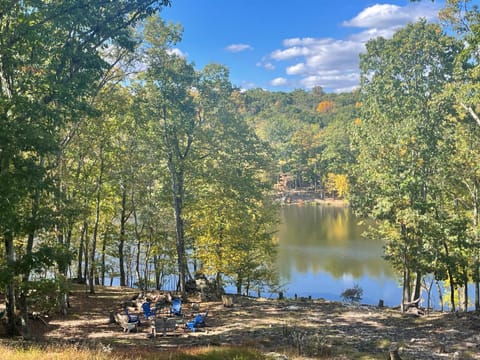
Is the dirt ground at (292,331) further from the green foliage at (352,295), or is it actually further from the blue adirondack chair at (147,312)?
the green foliage at (352,295)

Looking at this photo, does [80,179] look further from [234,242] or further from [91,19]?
[91,19]

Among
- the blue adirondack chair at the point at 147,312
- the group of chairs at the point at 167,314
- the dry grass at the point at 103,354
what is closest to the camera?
the dry grass at the point at 103,354

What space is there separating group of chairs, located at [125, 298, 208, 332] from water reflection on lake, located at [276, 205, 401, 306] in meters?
15.5

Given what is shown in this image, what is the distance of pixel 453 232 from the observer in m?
17.0

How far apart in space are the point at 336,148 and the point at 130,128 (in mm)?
68450

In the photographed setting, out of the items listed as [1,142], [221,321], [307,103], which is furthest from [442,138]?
[307,103]

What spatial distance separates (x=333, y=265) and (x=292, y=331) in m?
24.8

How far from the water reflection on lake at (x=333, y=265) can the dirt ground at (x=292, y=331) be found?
1278 centimetres

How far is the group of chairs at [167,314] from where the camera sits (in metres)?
15.1

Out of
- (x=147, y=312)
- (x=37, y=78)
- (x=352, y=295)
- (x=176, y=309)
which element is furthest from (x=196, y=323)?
(x=352, y=295)

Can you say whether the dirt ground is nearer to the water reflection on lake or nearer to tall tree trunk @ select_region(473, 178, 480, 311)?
tall tree trunk @ select_region(473, 178, 480, 311)

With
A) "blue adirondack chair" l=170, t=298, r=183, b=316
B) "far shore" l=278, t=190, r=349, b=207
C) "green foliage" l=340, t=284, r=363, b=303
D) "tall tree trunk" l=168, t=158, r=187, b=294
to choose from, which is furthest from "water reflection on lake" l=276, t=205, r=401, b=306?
"far shore" l=278, t=190, r=349, b=207

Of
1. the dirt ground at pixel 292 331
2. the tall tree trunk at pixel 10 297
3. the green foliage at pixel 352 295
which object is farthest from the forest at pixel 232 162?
the green foliage at pixel 352 295

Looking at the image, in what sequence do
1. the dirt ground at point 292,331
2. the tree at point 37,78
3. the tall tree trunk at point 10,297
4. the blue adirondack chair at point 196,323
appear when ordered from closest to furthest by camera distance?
the tree at point 37,78
the tall tree trunk at point 10,297
the dirt ground at point 292,331
the blue adirondack chair at point 196,323
